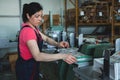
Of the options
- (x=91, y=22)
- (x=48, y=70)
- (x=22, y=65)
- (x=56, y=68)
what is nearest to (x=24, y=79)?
(x=22, y=65)

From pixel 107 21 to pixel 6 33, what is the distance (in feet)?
8.58

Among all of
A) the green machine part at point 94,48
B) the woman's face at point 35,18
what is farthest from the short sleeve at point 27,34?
the green machine part at point 94,48

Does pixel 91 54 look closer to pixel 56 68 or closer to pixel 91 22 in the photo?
pixel 56 68

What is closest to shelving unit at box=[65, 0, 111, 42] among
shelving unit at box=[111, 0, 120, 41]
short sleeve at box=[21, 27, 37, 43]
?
shelving unit at box=[111, 0, 120, 41]

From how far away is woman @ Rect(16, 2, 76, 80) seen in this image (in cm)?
171

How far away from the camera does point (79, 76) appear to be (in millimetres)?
1952

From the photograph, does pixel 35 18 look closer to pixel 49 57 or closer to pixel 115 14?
pixel 49 57

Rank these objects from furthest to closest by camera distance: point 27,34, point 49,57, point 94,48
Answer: point 94,48 → point 27,34 → point 49,57

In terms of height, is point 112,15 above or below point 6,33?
above

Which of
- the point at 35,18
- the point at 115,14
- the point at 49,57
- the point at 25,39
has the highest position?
the point at 115,14

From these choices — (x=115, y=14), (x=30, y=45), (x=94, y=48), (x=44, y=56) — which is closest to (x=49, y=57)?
(x=44, y=56)

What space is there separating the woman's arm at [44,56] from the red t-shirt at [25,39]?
2.1 inches

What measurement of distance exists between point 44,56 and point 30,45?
16cm

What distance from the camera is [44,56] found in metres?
1.68
